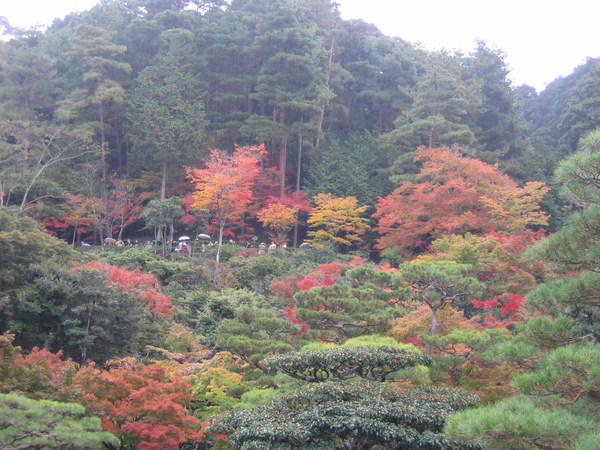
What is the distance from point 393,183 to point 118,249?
1348cm

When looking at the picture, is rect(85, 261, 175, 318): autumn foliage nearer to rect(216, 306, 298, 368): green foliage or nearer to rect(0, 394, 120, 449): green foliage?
rect(216, 306, 298, 368): green foliage

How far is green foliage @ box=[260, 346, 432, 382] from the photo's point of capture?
738cm

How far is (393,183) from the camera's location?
2608cm

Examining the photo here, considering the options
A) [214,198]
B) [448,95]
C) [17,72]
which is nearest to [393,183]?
[448,95]

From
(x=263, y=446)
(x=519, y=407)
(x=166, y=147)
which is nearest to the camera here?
(x=519, y=407)

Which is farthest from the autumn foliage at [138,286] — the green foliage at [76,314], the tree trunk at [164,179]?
the tree trunk at [164,179]

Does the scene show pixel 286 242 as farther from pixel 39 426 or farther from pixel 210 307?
pixel 39 426

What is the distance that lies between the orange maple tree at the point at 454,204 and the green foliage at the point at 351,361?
1187 cm

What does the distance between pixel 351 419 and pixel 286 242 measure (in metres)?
19.6

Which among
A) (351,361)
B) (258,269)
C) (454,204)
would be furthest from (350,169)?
(351,361)

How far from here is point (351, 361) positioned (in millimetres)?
7441

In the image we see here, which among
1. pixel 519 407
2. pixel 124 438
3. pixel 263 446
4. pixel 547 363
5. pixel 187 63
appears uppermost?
pixel 187 63

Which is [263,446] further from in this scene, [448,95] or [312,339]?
[448,95]

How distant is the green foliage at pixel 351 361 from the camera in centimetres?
738
